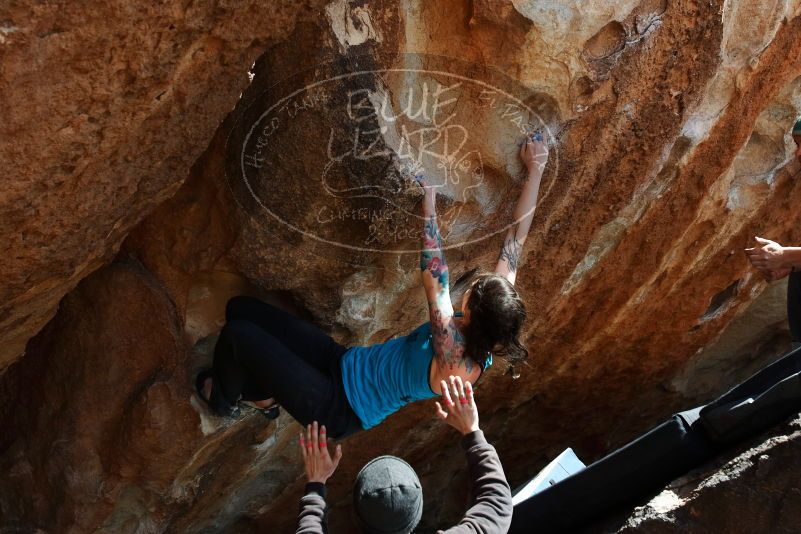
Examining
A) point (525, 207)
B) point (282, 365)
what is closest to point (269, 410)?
point (282, 365)

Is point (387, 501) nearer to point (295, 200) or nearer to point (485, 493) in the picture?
point (485, 493)

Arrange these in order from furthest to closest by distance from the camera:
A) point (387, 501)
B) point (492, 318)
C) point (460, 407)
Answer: point (492, 318) < point (460, 407) < point (387, 501)

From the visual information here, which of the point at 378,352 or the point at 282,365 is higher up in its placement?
the point at 282,365

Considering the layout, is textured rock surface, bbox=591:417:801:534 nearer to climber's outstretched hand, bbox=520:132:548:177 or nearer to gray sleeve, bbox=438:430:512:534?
gray sleeve, bbox=438:430:512:534

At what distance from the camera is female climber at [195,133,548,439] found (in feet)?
7.31

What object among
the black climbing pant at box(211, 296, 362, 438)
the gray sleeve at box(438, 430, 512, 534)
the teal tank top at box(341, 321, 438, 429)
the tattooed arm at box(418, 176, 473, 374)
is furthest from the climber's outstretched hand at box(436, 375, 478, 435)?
the black climbing pant at box(211, 296, 362, 438)

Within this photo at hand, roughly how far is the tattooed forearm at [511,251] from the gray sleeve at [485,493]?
0.68 m

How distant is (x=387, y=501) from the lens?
Answer: 6.31 feet

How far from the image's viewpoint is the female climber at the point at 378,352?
223 centimetres

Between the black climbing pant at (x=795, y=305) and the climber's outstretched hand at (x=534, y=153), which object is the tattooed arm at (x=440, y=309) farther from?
the black climbing pant at (x=795, y=305)

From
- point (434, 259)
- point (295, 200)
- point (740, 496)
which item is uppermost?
point (295, 200)

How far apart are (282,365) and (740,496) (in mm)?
1289

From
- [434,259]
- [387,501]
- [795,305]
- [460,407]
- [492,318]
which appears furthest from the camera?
[795,305]

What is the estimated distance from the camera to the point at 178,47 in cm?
183
